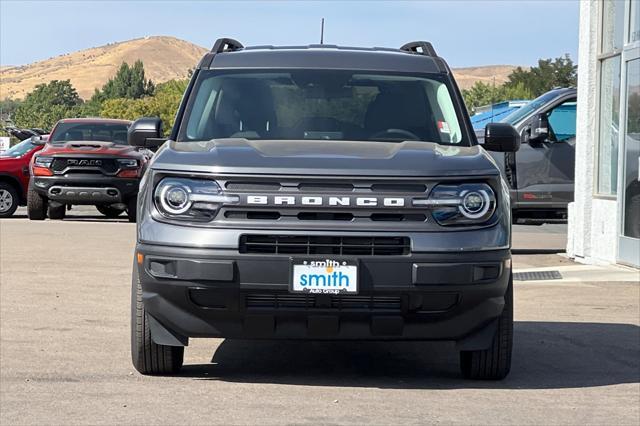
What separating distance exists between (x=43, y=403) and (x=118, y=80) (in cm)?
19607

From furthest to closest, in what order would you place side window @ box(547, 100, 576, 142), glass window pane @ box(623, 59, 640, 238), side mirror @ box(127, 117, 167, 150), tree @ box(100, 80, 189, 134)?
1. tree @ box(100, 80, 189, 134)
2. side window @ box(547, 100, 576, 142)
3. glass window pane @ box(623, 59, 640, 238)
4. side mirror @ box(127, 117, 167, 150)

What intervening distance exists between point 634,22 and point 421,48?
290 inches

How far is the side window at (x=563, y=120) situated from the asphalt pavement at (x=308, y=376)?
23.5 feet

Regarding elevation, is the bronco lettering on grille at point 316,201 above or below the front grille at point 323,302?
above

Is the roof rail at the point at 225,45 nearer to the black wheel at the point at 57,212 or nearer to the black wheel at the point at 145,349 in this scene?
the black wheel at the point at 145,349

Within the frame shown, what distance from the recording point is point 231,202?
22.8 feet

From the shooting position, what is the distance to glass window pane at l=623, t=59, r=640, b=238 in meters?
15.4

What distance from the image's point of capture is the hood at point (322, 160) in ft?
23.0

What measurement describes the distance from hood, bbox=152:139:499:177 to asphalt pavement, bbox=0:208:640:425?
3.90 ft

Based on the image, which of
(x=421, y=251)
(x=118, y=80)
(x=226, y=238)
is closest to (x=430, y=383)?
(x=421, y=251)

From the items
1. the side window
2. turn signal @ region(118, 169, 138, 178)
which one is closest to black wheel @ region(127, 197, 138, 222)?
turn signal @ region(118, 169, 138, 178)

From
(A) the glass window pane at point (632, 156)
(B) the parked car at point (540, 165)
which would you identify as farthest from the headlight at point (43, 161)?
(A) the glass window pane at point (632, 156)

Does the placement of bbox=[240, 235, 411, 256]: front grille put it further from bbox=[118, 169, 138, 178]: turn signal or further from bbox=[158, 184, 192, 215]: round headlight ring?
→ bbox=[118, 169, 138, 178]: turn signal

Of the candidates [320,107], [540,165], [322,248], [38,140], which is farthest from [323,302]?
[38,140]
